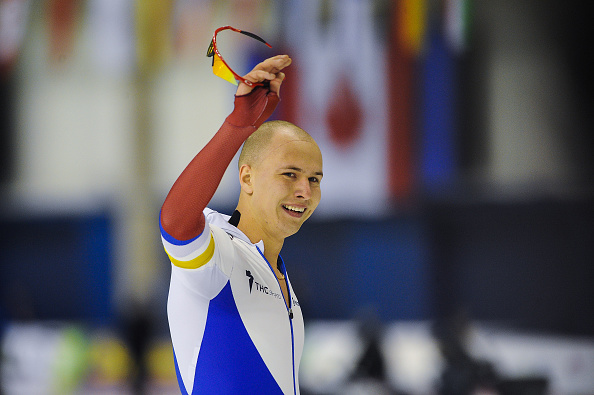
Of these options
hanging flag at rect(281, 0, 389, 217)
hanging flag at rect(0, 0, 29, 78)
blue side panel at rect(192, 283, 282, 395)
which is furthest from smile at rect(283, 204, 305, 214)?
hanging flag at rect(0, 0, 29, 78)

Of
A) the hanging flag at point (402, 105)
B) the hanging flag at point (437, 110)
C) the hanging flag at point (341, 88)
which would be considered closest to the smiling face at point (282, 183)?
the hanging flag at point (341, 88)

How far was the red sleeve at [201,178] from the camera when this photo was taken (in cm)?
183

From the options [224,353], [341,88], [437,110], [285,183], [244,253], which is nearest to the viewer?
[224,353]

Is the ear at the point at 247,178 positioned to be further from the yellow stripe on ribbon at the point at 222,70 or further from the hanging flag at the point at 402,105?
the hanging flag at the point at 402,105

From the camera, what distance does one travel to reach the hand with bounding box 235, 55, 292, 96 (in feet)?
6.25

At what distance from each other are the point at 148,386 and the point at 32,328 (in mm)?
4508

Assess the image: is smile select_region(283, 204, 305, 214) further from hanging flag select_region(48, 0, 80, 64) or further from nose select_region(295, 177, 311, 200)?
hanging flag select_region(48, 0, 80, 64)

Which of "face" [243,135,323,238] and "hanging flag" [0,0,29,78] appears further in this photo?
"hanging flag" [0,0,29,78]

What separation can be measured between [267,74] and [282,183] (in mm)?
520

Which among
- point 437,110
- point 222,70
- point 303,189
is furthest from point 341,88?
point 222,70

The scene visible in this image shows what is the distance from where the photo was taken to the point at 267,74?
1926 millimetres

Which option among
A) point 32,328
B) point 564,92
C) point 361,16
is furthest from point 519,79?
point 32,328

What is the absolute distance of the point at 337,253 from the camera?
14.8 metres

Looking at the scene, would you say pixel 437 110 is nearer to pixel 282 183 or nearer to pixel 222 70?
pixel 282 183
